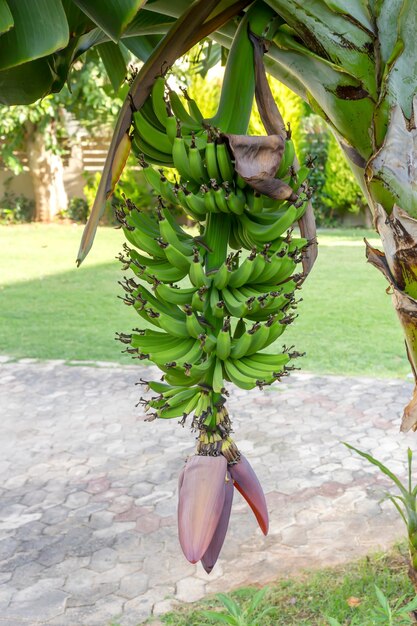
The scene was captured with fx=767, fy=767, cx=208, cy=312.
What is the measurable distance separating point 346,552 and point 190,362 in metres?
2.08

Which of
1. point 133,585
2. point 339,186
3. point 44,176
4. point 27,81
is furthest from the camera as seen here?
point 44,176

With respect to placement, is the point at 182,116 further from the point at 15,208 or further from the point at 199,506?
the point at 15,208

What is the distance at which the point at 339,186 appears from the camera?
11.3 meters

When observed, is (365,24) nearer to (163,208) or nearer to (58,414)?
(163,208)

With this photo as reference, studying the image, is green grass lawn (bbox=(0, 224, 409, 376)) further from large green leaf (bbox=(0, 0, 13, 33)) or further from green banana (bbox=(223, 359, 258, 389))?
large green leaf (bbox=(0, 0, 13, 33))

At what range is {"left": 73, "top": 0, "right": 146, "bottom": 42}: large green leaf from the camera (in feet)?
3.34

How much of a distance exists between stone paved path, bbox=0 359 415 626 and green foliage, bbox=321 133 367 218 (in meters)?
6.83

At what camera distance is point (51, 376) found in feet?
16.8

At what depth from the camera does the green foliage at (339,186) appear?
11.2 meters

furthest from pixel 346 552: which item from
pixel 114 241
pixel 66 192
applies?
pixel 66 192

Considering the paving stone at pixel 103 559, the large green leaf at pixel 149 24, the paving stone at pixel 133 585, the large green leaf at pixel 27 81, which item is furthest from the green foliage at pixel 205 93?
the large green leaf at pixel 149 24

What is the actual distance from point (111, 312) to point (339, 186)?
218 inches

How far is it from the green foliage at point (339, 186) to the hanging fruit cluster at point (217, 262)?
33.8 feet

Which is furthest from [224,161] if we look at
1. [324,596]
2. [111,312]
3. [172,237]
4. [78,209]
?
[78,209]
